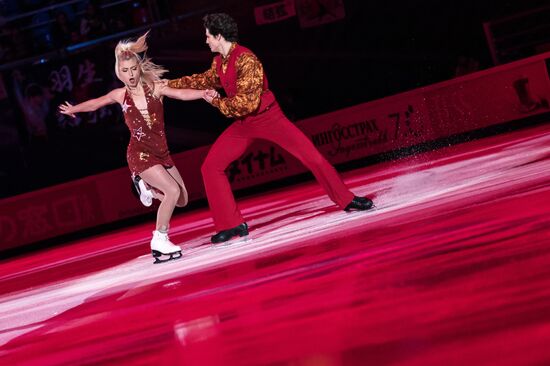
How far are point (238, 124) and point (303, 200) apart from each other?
3.18m

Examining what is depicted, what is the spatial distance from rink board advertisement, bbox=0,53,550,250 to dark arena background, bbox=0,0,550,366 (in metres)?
0.03

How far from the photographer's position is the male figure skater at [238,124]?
7648mm

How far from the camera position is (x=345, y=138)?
15.6 metres

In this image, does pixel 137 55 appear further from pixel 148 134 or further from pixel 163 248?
pixel 163 248

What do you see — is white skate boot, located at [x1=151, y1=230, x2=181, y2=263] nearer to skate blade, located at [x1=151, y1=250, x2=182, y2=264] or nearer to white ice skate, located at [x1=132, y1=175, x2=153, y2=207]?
skate blade, located at [x1=151, y1=250, x2=182, y2=264]

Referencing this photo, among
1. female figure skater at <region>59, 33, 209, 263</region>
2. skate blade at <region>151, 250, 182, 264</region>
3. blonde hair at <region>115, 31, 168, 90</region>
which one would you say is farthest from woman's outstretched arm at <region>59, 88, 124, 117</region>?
skate blade at <region>151, 250, 182, 264</region>

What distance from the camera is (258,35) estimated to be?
1872 centimetres

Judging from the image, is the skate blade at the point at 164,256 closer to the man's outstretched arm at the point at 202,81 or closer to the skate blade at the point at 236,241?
the skate blade at the point at 236,241

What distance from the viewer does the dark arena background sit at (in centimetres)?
363

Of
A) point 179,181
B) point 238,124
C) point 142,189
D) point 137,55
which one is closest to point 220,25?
point 137,55

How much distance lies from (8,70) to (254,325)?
50.6ft

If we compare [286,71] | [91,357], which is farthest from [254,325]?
[286,71]

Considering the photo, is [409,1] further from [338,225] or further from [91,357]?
[91,357]

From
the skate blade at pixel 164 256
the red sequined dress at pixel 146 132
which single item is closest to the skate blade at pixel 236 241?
the skate blade at pixel 164 256
